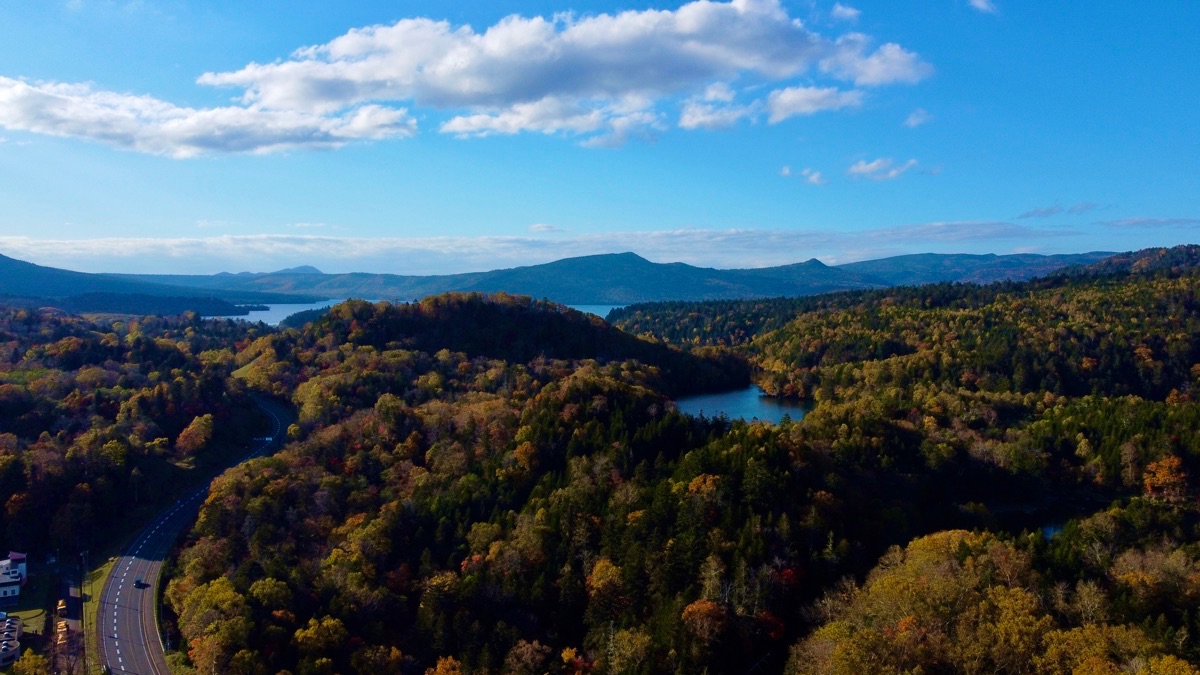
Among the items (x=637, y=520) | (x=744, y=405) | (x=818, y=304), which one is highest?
(x=818, y=304)

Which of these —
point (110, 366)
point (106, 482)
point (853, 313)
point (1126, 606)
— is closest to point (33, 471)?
A: point (106, 482)

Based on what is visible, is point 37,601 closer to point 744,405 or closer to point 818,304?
point 744,405

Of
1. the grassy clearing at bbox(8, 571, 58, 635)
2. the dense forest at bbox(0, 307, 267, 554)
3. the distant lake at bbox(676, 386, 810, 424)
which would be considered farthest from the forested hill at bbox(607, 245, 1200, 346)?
the grassy clearing at bbox(8, 571, 58, 635)

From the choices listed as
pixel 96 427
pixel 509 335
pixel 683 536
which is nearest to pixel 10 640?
pixel 96 427

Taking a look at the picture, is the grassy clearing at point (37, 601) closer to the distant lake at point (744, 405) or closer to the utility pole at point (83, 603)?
the utility pole at point (83, 603)

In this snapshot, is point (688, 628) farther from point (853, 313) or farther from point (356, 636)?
point (853, 313)

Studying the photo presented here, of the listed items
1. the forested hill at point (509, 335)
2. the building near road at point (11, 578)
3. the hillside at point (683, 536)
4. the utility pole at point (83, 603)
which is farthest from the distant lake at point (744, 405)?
the building near road at point (11, 578)
